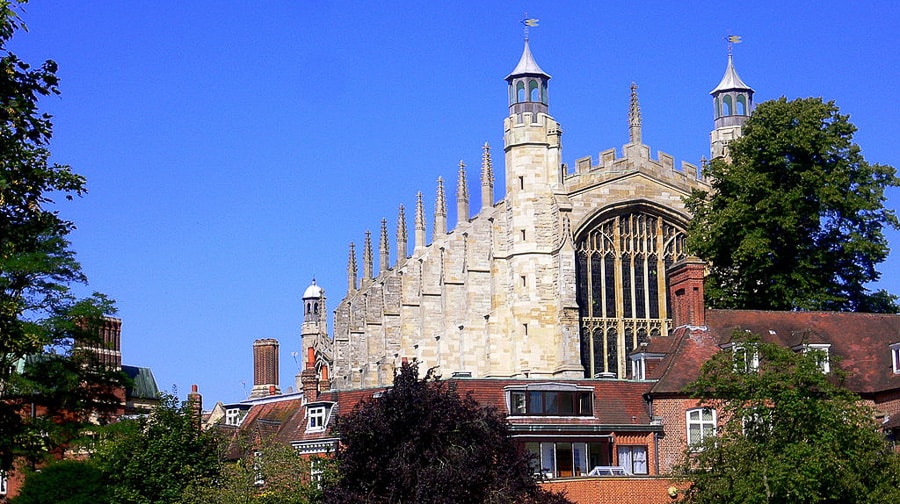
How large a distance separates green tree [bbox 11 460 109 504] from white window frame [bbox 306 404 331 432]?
702cm

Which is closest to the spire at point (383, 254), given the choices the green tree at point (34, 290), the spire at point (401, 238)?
the spire at point (401, 238)

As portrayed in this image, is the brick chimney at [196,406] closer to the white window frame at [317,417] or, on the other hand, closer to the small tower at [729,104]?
the white window frame at [317,417]

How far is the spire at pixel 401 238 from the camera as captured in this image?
94250mm

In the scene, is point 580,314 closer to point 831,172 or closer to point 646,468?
point 831,172

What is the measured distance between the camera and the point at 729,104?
250ft

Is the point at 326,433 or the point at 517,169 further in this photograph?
the point at 517,169

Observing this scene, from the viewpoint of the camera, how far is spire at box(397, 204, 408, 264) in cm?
9425

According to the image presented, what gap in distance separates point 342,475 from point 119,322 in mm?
38505

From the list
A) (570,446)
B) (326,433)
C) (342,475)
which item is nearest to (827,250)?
(570,446)

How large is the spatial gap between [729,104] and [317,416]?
32520mm

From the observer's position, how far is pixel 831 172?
5878cm

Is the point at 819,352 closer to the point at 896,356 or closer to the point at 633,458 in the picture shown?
the point at 896,356

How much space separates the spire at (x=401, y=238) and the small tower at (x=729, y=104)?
79.6 ft

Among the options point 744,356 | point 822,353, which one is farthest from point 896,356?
point 744,356
